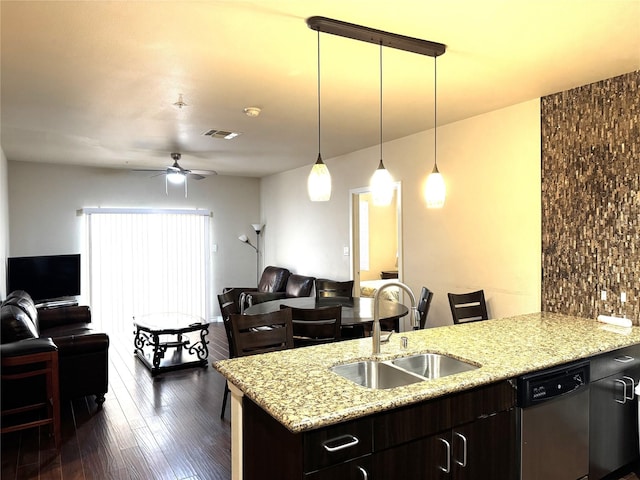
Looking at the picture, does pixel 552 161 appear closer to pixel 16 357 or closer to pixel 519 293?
pixel 519 293

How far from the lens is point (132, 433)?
321 cm

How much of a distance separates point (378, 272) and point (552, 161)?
17.4 ft

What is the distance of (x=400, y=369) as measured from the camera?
2086 mm

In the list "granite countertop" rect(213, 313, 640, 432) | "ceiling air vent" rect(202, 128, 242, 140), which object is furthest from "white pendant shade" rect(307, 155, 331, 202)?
"ceiling air vent" rect(202, 128, 242, 140)

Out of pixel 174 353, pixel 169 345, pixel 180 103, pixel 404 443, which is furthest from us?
pixel 174 353

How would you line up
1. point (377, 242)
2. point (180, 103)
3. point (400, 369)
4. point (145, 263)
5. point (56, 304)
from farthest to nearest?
point (377, 242)
point (145, 263)
point (56, 304)
point (180, 103)
point (400, 369)

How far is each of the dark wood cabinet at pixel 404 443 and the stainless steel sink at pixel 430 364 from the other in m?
0.31

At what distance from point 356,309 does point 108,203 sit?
4.71m

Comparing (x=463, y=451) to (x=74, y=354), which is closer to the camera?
(x=463, y=451)

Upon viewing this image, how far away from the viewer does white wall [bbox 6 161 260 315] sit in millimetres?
6121

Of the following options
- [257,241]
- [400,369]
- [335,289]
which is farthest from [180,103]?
[257,241]

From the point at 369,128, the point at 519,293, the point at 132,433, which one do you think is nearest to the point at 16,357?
the point at 132,433

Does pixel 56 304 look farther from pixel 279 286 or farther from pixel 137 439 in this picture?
pixel 137 439

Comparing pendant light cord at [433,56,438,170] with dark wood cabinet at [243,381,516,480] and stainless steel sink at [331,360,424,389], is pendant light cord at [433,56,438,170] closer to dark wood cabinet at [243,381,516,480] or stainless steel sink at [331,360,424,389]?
stainless steel sink at [331,360,424,389]
